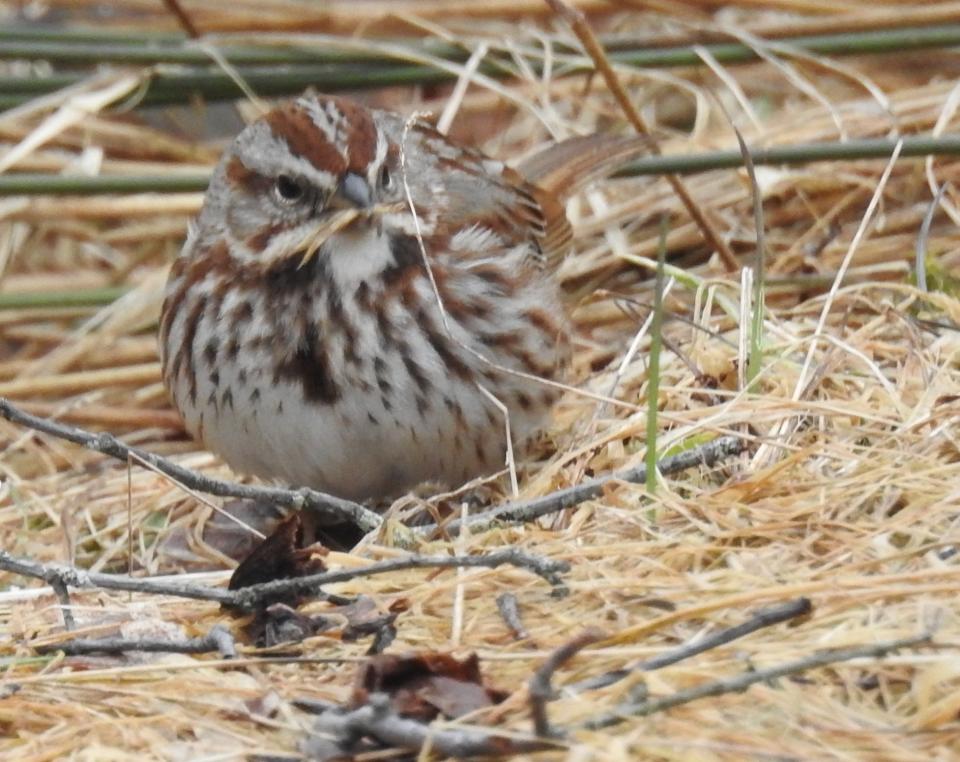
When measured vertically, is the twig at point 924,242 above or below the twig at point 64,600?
above

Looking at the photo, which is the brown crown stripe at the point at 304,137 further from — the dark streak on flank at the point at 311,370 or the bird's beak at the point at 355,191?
the dark streak on flank at the point at 311,370

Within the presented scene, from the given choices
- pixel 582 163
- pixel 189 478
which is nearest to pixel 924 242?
pixel 582 163

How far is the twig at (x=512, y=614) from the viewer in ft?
8.50

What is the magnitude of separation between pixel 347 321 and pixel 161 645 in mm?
1051

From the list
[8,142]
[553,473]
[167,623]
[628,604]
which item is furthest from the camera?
[8,142]

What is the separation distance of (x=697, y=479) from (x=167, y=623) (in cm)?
95

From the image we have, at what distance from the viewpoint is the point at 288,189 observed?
3578 mm

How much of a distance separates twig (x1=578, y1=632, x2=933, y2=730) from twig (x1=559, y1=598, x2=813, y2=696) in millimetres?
74

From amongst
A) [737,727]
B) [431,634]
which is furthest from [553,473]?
[737,727]

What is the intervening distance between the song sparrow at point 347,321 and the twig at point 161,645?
931 millimetres

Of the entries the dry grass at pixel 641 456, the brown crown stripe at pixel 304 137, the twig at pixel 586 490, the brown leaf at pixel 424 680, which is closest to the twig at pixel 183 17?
the dry grass at pixel 641 456

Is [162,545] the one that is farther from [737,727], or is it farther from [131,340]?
[737,727]

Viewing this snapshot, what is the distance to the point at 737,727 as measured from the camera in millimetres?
2213

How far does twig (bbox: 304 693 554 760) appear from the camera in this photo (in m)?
2.19
